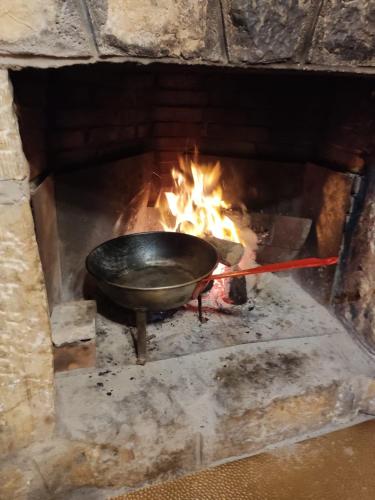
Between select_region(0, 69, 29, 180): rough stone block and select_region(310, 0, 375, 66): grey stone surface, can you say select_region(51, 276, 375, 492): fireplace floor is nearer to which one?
select_region(0, 69, 29, 180): rough stone block

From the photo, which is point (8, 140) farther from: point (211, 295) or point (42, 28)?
point (211, 295)

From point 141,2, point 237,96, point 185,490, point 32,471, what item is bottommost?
point 185,490

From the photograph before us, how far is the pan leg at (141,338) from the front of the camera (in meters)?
1.48

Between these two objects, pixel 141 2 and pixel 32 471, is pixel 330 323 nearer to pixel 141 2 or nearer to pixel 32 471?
pixel 32 471

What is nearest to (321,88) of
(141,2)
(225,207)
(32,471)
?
(225,207)

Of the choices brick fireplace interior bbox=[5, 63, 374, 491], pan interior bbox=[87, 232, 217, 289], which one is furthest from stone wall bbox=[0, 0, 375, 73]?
pan interior bbox=[87, 232, 217, 289]

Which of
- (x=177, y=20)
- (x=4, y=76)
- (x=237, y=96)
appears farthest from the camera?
(x=237, y=96)

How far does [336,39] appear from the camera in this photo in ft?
3.83

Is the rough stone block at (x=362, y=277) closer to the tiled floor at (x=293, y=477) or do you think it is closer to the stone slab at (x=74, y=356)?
the tiled floor at (x=293, y=477)

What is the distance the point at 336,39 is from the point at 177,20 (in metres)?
0.50

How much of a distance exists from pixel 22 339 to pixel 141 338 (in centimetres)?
50

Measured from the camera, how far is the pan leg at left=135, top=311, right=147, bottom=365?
58.4 inches

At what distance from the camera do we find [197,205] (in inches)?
88.9

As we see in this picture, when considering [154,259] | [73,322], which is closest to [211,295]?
[154,259]
